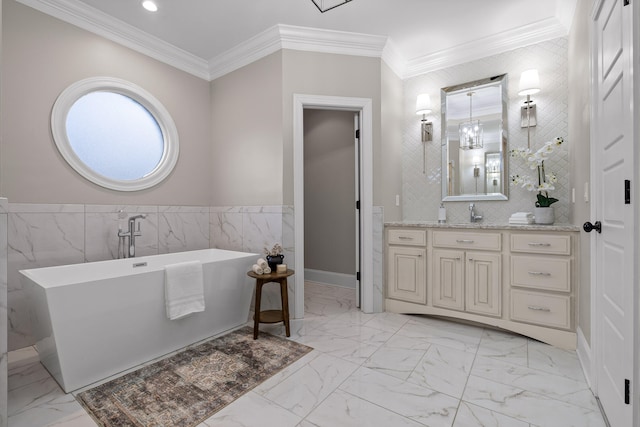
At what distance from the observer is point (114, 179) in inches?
113

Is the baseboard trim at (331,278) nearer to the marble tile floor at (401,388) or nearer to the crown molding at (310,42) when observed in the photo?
the marble tile floor at (401,388)

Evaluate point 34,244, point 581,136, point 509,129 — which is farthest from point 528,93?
point 34,244

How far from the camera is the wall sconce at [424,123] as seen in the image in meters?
3.38

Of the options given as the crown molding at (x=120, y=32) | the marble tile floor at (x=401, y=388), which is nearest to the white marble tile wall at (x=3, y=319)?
the marble tile floor at (x=401, y=388)

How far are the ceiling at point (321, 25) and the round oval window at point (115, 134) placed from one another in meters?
0.54

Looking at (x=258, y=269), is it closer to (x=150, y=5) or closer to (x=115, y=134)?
(x=115, y=134)

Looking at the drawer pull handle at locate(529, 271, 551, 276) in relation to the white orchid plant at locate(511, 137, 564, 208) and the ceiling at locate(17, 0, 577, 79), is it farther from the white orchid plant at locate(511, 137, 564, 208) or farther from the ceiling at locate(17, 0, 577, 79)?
the ceiling at locate(17, 0, 577, 79)

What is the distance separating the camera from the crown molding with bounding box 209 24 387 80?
2.94m

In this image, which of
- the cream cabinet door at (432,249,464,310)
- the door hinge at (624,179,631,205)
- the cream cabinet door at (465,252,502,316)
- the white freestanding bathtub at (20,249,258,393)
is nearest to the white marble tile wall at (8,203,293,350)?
the white freestanding bathtub at (20,249,258,393)

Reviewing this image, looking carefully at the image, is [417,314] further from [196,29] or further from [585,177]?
[196,29]

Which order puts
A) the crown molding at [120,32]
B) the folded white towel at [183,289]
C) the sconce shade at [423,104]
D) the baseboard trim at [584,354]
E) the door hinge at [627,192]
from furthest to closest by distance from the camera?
the sconce shade at [423,104] < the crown molding at [120,32] < the folded white towel at [183,289] < the baseboard trim at [584,354] < the door hinge at [627,192]

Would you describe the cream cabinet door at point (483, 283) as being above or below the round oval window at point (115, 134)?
below

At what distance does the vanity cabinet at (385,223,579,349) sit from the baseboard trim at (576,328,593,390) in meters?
0.12

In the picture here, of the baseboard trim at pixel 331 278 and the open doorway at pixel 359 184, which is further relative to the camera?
the baseboard trim at pixel 331 278
